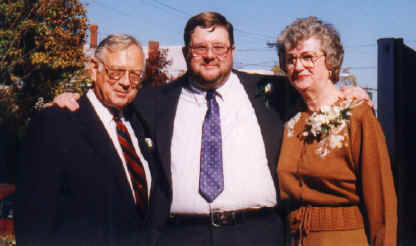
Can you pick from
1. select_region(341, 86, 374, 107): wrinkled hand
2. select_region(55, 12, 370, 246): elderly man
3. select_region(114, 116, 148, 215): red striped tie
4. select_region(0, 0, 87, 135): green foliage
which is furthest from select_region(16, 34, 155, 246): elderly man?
select_region(0, 0, 87, 135): green foliage

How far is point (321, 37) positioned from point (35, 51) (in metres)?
11.3

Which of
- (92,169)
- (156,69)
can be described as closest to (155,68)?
(156,69)

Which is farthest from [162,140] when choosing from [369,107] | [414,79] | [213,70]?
[414,79]

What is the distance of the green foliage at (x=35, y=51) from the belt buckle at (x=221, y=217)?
9.53 metres

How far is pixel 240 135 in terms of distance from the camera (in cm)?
327

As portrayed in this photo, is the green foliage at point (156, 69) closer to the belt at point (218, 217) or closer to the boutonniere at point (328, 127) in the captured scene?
the belt at point (218, 217)

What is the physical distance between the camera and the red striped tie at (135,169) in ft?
9.55

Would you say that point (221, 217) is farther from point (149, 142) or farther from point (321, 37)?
point (321, 37)

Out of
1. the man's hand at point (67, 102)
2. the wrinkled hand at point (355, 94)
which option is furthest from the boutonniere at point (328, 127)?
the man's hand at point (67, 102)

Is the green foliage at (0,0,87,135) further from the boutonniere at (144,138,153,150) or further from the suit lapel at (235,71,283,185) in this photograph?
the suit lapel at (235,71,283,185)

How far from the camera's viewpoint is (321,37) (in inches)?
118

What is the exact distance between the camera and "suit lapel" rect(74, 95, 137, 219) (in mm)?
2770

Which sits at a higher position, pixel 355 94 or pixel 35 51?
pixel 35 51

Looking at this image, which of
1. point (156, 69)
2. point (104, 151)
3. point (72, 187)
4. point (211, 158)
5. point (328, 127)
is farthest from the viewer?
point (156, 69)
